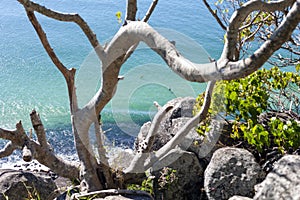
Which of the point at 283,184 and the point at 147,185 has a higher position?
the point at 283,184

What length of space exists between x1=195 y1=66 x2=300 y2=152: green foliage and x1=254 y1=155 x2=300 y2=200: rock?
932 mm

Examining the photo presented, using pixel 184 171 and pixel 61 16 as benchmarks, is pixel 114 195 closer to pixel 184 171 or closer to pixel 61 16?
pixel 184 171

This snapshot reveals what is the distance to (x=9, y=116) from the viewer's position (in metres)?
6.04

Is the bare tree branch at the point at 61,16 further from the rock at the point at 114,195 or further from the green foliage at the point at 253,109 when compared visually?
the green foliage at the point at 253,109

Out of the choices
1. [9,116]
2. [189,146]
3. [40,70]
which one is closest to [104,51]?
[189,146]

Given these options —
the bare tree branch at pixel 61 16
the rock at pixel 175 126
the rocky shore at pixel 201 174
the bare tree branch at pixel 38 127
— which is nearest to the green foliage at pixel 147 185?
the rocky shore at pixel 201 174

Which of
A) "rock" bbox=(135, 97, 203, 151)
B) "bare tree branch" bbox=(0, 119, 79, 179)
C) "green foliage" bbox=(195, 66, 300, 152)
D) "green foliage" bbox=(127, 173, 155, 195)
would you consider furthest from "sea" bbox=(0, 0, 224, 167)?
"green foliage" bbox=(127, 173, 155, 195)

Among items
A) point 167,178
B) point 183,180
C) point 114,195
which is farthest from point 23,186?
point 183,180

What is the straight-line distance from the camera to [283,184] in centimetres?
181

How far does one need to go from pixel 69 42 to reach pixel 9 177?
250 inches

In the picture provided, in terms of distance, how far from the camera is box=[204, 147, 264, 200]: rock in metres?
2.85

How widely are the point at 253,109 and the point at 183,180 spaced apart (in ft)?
2.62

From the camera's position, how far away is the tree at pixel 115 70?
133 cm

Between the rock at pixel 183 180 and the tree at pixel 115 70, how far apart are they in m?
0.36
